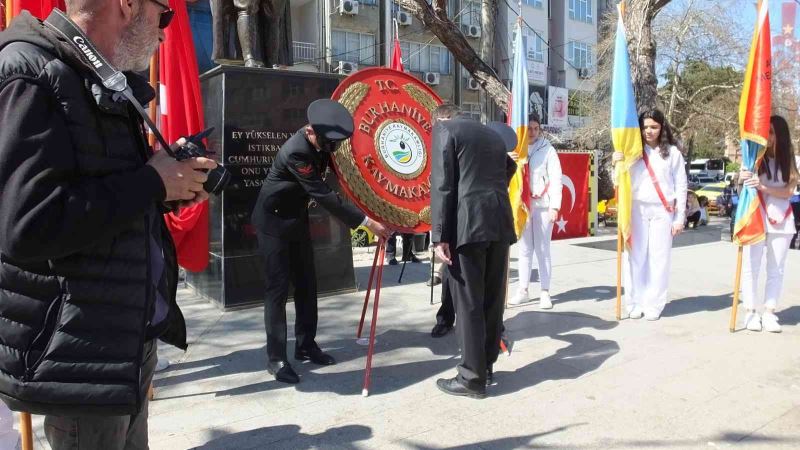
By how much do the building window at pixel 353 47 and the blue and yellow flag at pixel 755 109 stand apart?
75.1ft

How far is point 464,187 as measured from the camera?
375 cm

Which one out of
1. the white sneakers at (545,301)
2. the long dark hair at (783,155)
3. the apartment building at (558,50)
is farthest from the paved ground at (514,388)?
the apartment building at (558,50)

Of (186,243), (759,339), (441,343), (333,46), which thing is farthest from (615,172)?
(333,46)

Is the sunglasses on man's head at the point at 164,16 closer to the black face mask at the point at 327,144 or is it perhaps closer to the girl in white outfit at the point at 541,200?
the black face mask at the point at 327,144

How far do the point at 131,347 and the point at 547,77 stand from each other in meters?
38.9

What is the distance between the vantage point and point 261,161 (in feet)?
19.7

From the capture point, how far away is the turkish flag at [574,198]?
538 inches

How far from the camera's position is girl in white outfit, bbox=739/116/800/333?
5.24 meters

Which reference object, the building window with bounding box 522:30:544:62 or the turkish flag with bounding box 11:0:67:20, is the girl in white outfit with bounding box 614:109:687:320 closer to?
the turkish flag with bounding box 11:0:67:20

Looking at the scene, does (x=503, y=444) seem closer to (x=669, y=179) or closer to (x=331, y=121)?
(x=331, y=121)

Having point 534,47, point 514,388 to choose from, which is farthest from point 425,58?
point 514,388

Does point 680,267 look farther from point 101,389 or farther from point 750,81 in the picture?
point 101,389

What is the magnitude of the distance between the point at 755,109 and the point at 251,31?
484 centimetres

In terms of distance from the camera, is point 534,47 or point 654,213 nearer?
point 654,213
